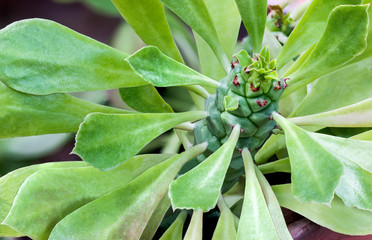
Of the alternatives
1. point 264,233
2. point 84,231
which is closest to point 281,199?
point 264,233

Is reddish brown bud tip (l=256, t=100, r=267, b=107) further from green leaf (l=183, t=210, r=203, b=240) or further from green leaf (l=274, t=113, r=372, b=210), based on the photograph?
green leaf (l=183, t=210, r=203, b=240)

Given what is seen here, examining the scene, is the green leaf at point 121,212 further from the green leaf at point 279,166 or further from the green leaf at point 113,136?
the green leaf at point 279,166

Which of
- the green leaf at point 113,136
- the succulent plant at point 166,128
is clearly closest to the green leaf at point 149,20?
the succulent plant at point 166,128

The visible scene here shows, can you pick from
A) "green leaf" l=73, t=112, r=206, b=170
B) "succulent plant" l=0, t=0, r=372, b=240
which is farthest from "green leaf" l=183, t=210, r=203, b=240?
"green leaf" l=73, t=112, r=206, b=170

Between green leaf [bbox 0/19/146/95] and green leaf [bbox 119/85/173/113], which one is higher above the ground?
green leaf [bbox 0/19/146/95]

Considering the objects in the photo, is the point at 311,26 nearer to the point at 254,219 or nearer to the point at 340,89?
the point at 340,89
